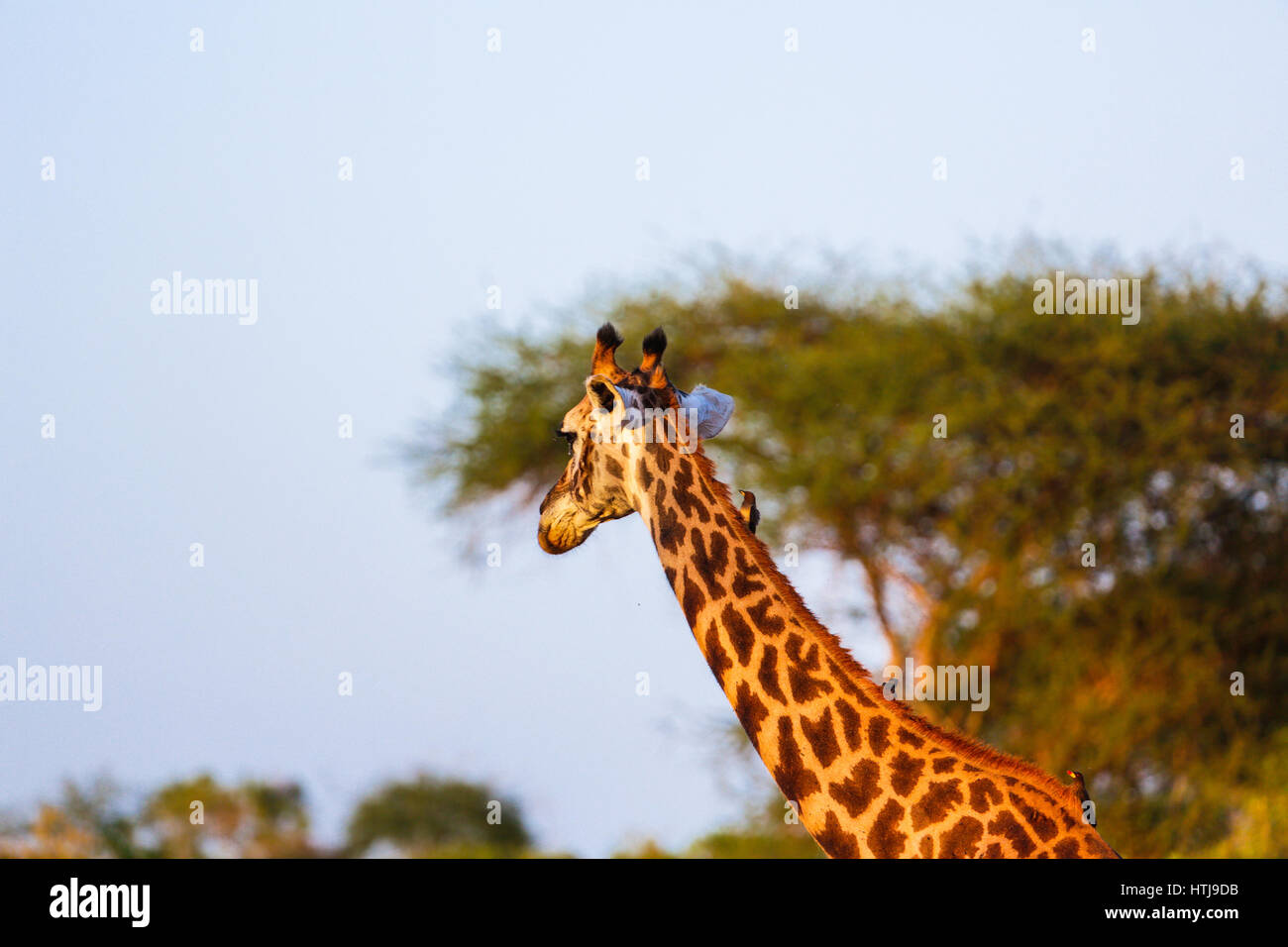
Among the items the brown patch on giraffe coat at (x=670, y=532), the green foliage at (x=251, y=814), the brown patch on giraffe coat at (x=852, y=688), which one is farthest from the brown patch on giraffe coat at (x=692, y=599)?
the green foliage at (x=251, y=814)

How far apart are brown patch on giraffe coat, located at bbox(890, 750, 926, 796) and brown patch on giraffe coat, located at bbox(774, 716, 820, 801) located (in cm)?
26

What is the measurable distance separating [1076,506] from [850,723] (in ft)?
48.1

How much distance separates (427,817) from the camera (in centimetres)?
3070

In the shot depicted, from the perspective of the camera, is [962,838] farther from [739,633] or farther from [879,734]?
[739,633]

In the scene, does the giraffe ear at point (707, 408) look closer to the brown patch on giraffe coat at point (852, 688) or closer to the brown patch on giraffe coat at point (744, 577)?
the brown patch on giraffe coat at point (744, 577)

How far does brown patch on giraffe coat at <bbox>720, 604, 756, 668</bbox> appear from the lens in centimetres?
538

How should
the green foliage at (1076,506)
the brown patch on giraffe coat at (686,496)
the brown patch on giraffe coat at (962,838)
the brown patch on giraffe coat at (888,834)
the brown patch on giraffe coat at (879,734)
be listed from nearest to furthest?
the brown patch on giraffe coat at (962,838), the brown patch on giraffe coat at (888,834), the brown patch on giraffe coat at (879,734), the brown patch on giraffe coat at (686,496), the green foliage at (1076,506)

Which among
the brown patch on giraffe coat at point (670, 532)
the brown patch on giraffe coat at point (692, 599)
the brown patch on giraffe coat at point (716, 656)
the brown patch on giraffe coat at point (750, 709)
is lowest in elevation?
the brown patch on giraffe coat at point (750, 709)

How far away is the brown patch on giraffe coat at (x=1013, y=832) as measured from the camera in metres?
4.76

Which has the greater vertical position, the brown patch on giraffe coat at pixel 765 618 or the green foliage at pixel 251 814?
the brown patch on giraffe coat at pixel 765 618

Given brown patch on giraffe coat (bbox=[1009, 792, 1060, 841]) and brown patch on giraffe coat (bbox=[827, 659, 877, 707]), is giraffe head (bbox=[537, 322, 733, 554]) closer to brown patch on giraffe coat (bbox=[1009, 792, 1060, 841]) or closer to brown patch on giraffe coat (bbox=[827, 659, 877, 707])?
brown patch on giraffe coat (bbox=[827, 659, 877, 707])

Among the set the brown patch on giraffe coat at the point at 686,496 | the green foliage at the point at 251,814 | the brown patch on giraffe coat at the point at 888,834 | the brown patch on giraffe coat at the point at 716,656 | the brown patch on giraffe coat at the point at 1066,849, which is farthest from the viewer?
the green foliage at the point at 251,814
